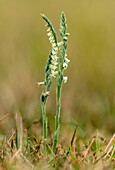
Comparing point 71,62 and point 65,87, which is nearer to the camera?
point 65,87

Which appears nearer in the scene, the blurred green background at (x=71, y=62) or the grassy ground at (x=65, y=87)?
the grassy ground at (x=65, y=87)

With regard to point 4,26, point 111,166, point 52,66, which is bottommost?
point 111,166

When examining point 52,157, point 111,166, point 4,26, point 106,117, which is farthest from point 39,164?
point 4,26

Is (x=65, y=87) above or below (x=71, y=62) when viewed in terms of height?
below

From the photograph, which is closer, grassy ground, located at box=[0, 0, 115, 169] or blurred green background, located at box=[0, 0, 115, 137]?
grassy ground, located at box=[0, 0, 115, 169]

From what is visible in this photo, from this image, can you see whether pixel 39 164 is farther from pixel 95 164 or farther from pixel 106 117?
pixel 106 117
